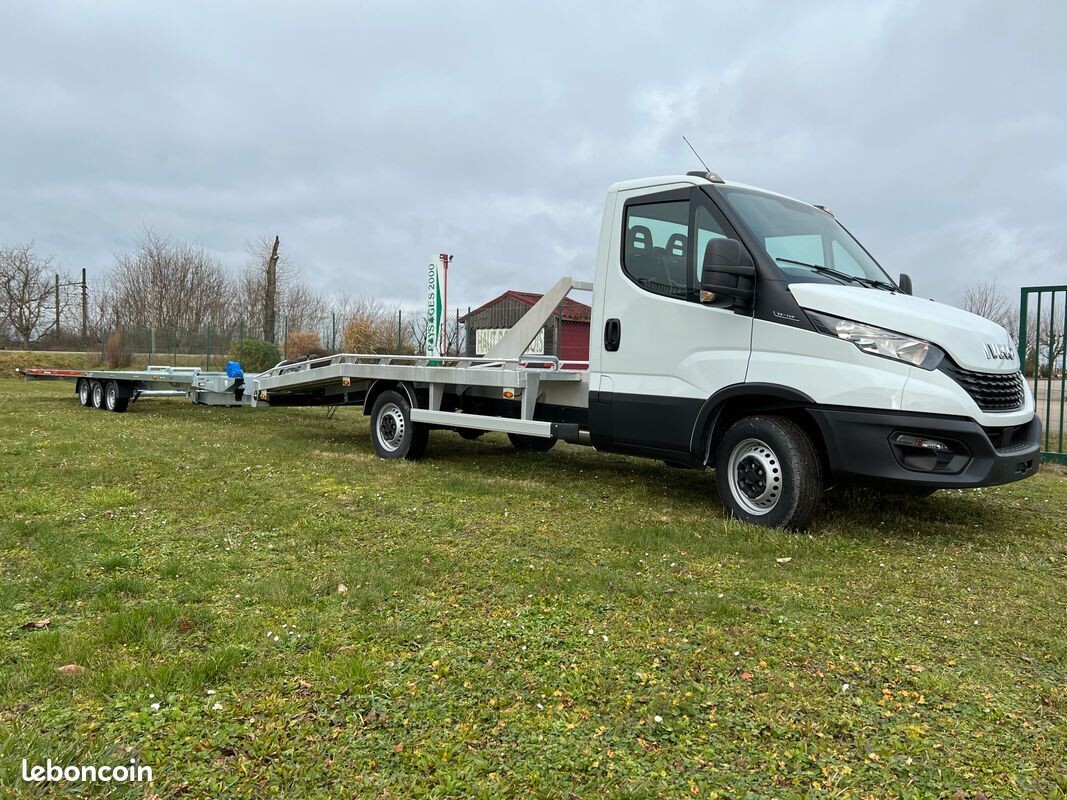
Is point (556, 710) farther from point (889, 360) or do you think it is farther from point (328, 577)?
point (889, 360)

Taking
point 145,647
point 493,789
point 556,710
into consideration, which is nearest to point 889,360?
point 556,710

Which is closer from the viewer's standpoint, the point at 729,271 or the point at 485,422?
the point at 729,271

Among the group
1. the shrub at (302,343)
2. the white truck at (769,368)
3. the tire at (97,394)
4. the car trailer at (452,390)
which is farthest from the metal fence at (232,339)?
the white truck at (769,368)

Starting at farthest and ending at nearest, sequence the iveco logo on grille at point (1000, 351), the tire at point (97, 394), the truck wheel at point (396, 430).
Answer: the tire at point (97, 394), the truck wheel at point (396, 430), the iveco logo on grille at point (1000, 351)

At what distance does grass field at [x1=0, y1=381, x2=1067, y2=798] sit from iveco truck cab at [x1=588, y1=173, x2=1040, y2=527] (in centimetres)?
57

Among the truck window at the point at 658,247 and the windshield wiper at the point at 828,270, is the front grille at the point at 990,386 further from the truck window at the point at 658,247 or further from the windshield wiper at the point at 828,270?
the truck window at the point at 658,247

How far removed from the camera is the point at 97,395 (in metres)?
13.9

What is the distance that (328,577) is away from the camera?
406 cm

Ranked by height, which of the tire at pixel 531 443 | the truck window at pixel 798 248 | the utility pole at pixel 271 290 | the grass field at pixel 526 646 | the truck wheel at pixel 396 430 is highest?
the utility pole at pixel 271 290

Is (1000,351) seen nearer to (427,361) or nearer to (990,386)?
(990,386)

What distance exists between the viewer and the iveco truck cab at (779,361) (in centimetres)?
464

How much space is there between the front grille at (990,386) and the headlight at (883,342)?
106mm

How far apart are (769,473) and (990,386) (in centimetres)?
154

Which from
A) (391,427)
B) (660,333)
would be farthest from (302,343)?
(660,333)
